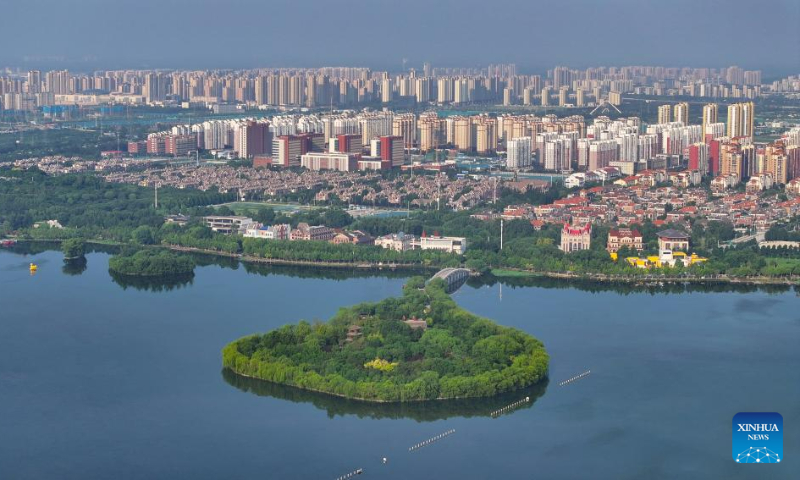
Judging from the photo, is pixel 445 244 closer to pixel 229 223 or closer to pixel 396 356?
pixel 229 223

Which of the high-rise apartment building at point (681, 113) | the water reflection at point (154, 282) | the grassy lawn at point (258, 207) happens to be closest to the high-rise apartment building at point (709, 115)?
the high-rise apartment building at point (681, 113)

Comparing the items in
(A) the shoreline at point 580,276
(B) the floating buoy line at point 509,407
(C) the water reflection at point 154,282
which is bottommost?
(B) the floating buoy line at point 509,407

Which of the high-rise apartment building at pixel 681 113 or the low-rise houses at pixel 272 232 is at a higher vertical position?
the high-rise apartment building at pixel 681 113

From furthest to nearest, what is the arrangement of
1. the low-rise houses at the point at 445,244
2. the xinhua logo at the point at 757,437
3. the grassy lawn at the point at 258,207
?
the grassy lawn at the point at 258,207, the low-rise houses at the point at 445,244, the xinhua logo at the point at 757,437

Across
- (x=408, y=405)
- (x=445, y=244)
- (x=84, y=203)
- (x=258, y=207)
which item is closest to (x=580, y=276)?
(x=445, y=244)

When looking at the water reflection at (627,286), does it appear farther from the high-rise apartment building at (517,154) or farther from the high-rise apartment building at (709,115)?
the high-rise apartment building at (709,115)
